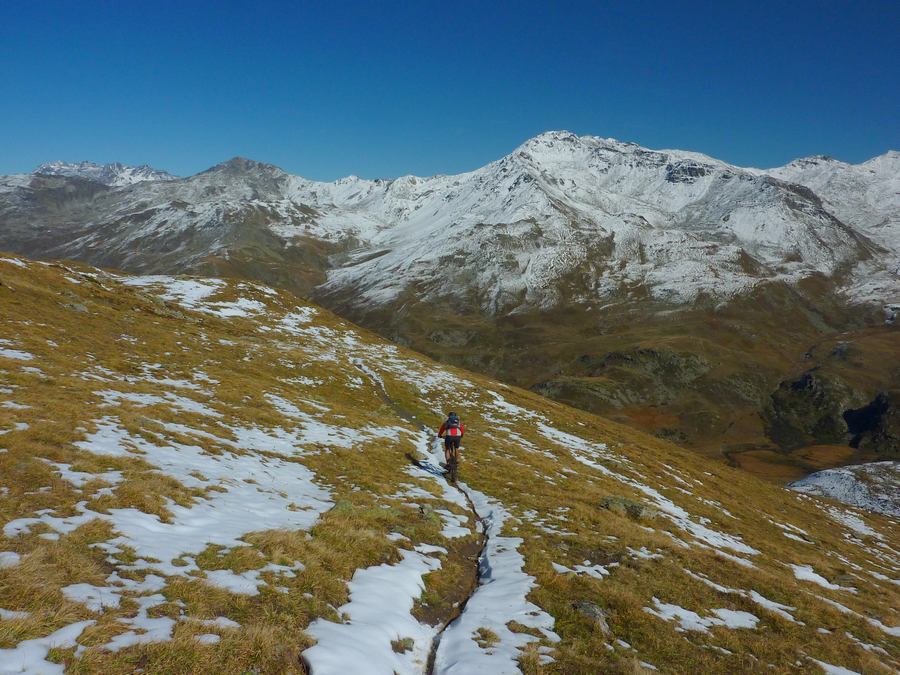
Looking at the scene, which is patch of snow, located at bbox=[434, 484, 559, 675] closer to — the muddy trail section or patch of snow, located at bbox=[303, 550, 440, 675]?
the muddy trail section

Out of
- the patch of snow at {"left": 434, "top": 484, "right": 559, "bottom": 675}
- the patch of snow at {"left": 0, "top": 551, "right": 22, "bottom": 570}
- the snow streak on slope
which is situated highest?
the patch of snow at {"left": 0, "top": 551, "right": 22, "bottom": 570}

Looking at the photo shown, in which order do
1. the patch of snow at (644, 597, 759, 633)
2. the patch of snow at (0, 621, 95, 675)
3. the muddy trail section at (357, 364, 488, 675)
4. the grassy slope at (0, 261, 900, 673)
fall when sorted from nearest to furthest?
the patch of snow at (0, 621, 95, 675)
the grassy slope at (0, 261, 900, 673)
the muddy trail section at (357, 364, 488, 675)
the patch of snow at (644, 597, 759, 633)

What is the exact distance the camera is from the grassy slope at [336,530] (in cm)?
859

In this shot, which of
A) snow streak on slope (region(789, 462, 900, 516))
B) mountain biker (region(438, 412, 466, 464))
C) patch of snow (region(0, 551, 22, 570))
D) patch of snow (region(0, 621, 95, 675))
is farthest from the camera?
snow streak on slope (region(789, 462, 900, 516))

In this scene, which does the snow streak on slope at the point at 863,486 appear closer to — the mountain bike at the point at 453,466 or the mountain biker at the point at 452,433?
the mountain bike at the point at 453,466

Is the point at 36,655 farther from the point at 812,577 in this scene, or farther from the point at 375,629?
the point at 812,577

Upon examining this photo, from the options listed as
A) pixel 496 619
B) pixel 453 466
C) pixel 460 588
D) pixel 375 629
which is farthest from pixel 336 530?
pixel 453 466

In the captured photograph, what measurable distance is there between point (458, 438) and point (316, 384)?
2468cm

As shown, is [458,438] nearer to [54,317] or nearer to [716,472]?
[54,317]

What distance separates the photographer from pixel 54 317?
37.3m

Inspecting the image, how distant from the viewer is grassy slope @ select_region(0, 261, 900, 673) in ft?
28.2

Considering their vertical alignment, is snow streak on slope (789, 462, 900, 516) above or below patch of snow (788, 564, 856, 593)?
below

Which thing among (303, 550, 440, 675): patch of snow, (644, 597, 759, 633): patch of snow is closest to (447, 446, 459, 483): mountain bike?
(303, 550, 440, 675): patch of snow

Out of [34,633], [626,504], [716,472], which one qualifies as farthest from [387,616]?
[716,472]
